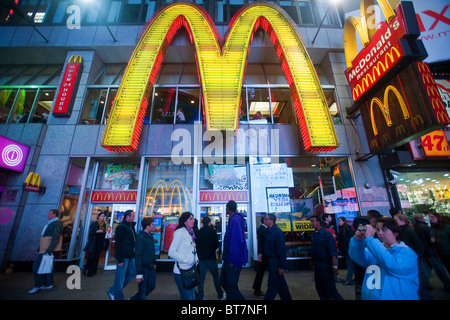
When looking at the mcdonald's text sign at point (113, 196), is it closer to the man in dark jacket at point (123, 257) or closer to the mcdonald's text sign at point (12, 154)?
the mcdonald's text sign at point (12, 154)

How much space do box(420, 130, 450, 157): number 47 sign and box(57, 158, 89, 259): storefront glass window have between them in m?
13.7

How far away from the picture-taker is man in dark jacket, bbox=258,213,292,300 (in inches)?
148

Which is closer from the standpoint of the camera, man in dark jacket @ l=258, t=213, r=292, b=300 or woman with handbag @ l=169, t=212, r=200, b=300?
woman with handbag @ l=169, t=212, r=200, b=300

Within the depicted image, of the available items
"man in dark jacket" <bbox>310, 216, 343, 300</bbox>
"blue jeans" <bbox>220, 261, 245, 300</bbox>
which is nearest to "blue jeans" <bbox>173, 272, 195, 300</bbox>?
"blue jeans" <bbox>220, 261, 245, 300</bbox>

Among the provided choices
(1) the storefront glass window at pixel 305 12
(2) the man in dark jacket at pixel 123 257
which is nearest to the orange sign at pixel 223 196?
(2) the man in dark jacket at pixel 123 257

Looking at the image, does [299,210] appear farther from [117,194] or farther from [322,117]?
[117,194]

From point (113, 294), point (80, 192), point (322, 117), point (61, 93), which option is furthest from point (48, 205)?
point (322, 117)

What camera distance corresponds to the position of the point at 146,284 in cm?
374

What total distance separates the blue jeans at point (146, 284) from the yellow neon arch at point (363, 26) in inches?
376

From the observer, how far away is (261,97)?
9.26m

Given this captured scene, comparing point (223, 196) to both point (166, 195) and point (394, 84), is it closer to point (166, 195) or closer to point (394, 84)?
point (166, 195)

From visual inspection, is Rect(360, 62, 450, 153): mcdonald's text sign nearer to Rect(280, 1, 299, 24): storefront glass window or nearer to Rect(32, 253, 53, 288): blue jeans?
Rect(280, 1, 299, 24): storefront glass window

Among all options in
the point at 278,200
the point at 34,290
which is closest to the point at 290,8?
the point at 278,200

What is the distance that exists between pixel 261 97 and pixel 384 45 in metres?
4.55
